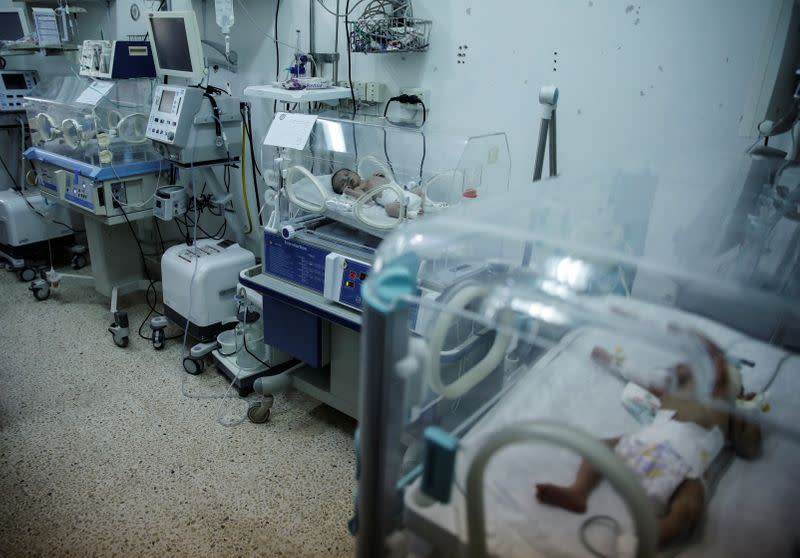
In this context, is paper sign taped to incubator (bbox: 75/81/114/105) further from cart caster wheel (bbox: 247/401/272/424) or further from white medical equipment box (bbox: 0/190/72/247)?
cart caster wheel (bbox: 247/401/272/424)

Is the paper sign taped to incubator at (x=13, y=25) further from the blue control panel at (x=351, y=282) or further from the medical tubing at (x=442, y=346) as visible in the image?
the medical tubing at (x=442, y=346)

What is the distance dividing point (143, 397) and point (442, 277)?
1692mm

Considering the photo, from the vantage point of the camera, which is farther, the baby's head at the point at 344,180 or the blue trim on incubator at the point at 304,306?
the baby's head at the point at 344,180

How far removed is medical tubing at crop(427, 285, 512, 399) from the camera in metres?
0.90

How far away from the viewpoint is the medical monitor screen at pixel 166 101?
8.21ft

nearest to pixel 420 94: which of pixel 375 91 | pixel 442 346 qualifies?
pixel 375 91

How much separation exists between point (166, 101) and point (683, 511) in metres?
2.57

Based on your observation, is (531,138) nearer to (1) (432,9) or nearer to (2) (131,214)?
(1) (432,9)

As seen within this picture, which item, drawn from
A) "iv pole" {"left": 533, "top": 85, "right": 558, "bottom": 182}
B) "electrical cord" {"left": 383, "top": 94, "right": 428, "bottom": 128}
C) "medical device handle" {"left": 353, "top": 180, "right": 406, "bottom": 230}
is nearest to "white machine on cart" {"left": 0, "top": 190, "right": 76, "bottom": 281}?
"electrical cord" {"left": 383, "top": 94, "right": 428, "bottom": 128}

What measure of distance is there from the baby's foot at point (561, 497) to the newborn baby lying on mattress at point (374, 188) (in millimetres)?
1089

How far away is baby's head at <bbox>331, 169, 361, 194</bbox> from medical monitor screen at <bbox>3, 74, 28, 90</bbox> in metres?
2.81

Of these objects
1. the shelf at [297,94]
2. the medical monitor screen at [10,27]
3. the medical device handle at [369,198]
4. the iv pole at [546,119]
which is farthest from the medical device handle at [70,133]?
the iv pole at [546,119]

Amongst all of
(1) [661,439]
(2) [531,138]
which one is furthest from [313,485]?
(2) [531,138]

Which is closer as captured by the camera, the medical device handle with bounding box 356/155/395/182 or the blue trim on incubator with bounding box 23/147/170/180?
the medical device handle with bounding box 356/155/395/182
